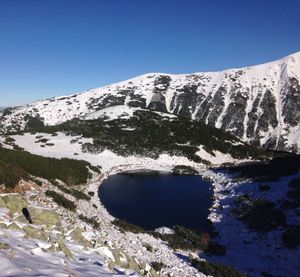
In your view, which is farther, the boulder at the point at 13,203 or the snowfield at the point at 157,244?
the boulder at the point at 13,203

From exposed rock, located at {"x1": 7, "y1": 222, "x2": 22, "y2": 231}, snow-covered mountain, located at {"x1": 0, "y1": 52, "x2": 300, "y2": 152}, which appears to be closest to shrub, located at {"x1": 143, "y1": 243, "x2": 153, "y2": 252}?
exposed rock, located at {"x1": 7, "y1": 222, "x2": 22, "y2": 231}

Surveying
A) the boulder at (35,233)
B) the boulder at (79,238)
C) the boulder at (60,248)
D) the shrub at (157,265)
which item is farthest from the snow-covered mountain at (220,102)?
the boulder at (60,248)

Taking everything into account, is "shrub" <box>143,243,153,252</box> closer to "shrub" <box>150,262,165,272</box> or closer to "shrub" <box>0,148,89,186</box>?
"shrub" <box>150,262,165,272</box>

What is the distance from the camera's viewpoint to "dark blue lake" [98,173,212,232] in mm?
33469

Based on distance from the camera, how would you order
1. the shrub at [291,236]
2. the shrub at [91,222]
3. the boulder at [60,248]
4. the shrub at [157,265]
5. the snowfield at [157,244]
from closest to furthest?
1. the snowfield at [157,244]
2. the boulder at [60,248]
3. the shrub at [157,265]
4. the shrub at [91,222]
5. the shrub at [291,236]

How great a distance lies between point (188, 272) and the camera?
1897 cm

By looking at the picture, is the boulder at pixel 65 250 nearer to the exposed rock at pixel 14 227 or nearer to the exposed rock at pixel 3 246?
the exposed rock at pixel 14 227

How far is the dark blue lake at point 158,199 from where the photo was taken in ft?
110

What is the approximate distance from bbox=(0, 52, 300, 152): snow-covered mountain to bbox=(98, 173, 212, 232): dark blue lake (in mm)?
80214

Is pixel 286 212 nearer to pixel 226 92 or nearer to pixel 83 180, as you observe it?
pixel 83 180

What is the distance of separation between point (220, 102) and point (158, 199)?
120 metres

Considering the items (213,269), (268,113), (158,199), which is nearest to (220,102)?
(268,113)

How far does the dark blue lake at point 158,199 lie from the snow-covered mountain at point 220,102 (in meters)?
80.2

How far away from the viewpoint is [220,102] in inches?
6112
